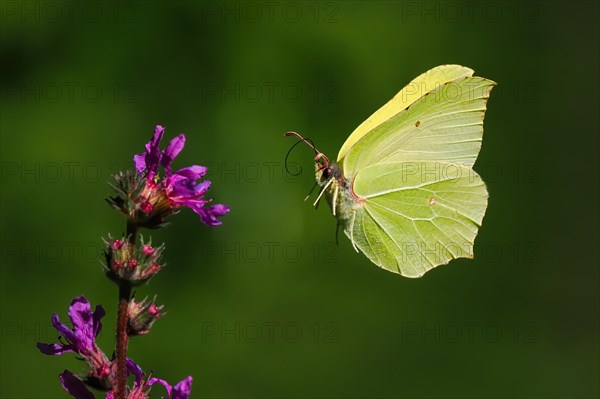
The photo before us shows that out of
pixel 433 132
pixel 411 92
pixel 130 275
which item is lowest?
pixel 130 275

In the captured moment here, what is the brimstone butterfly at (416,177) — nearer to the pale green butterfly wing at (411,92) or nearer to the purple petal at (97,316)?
the pale green butterfly wing at (411,92)

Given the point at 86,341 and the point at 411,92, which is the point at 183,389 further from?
the point at 411,92

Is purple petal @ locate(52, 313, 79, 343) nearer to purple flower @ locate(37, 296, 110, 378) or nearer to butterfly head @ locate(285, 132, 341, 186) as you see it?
purple flower @ locate(37, 296, 110, 378)

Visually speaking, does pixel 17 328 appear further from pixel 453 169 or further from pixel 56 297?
pixel 453 169

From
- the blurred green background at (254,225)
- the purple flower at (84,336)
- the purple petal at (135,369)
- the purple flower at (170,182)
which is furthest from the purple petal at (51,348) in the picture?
the blurred green background at (254,225)

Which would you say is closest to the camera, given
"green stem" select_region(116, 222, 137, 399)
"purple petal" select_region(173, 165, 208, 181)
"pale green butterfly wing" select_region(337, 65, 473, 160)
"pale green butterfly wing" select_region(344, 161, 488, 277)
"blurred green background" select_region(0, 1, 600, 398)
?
"green stem" select_region(116, 222, 137, 399)

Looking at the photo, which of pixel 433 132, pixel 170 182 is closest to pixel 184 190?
pixel 170 182

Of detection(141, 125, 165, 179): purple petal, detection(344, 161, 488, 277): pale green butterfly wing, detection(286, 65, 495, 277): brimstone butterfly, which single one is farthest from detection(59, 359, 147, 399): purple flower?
detection(344, 161, 488, 277): pale green butterfly wing

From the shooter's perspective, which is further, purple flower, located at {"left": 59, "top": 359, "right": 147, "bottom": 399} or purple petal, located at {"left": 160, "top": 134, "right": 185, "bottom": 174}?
purple petal, located at {"left": 160, "top": 134, "right": 185, "bottom": 174}
